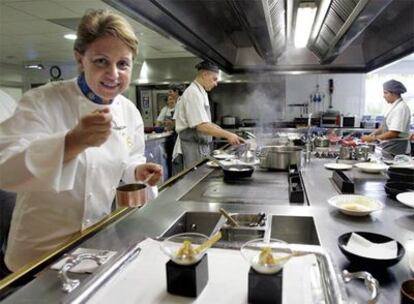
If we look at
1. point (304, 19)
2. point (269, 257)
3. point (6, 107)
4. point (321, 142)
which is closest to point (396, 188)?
point (269, 257)

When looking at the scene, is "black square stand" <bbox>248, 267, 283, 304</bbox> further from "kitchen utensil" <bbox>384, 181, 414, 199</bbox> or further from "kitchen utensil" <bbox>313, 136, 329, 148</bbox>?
"kitchen utensil" <bbox>313, 136, 329, 148</bbox>

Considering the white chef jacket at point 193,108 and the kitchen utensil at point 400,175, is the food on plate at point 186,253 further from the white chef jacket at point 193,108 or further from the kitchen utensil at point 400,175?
the white chef jacket at point 193,108

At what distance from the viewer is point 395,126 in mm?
4363

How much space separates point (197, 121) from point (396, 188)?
2078 millimetres

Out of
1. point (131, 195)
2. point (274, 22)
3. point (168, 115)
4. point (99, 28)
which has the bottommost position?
point (131, 195)

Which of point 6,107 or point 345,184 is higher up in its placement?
point 6,107

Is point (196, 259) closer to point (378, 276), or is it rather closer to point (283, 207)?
point (378, 276)

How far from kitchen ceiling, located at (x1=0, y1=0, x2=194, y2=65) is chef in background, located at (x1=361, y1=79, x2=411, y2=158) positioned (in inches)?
120

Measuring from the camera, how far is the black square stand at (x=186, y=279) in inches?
30.0

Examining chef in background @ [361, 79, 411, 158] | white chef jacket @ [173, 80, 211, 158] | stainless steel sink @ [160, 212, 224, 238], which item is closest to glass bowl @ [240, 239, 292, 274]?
stainless steel sink @ [160, 212, 224, 238]

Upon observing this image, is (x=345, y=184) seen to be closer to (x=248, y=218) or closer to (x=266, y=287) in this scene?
(x=248, y=218)

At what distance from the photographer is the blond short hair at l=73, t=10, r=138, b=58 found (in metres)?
1.15

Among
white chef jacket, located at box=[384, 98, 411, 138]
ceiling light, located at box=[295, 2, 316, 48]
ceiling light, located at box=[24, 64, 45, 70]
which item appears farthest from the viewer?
ceiling light, located at box=[24, 64, 45, 70]

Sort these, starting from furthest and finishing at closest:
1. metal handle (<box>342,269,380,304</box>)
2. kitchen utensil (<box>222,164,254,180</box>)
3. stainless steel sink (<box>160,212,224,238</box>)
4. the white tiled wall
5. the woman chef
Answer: the white tiled wall, kitchen utensil (<box>222,164,254,180</box>), stainless steel sink (<box>160,212,224,238</box>), the woman chef, metal handle (<box>342,269,380,304</box>)
